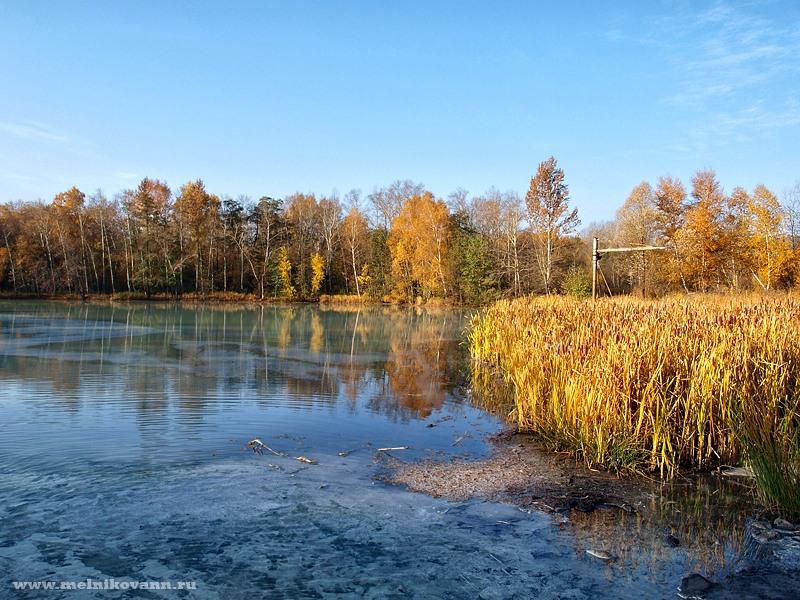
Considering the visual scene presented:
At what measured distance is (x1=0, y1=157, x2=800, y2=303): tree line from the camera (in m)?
38.1

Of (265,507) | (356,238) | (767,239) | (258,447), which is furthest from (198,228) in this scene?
(265,507)

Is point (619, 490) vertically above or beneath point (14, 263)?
beneath

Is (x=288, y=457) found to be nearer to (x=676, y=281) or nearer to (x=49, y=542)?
(x=49, y=542)

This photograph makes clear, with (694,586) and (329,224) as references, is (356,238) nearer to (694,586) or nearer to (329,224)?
(329,224)

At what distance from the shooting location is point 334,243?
56594 millimetres

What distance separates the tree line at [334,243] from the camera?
3806cm

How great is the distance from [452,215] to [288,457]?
45980 millimetres

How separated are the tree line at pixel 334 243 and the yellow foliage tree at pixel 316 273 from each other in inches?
8.9

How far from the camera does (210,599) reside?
379 centimetres

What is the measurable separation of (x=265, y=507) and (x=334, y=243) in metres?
52.1

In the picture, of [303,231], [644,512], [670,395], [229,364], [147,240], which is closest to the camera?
[644,512]

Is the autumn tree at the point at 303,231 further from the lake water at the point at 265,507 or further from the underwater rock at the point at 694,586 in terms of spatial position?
the underwater rock at the point at 694,586

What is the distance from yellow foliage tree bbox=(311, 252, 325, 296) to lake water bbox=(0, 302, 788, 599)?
41472 millimetres

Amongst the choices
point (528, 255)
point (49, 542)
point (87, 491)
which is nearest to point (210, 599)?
point (49, 542)
